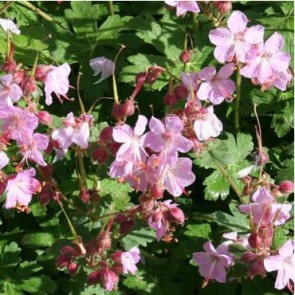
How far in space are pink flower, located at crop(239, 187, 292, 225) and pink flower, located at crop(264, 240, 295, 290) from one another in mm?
76

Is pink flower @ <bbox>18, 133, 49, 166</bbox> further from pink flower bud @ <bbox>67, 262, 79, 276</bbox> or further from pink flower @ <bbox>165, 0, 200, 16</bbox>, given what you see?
pink flower @ <bbox>165, 0, 200, 16</bbox>

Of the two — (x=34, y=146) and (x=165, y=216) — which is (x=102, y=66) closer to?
(x=34, y=146)

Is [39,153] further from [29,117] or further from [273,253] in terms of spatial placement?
[273,253]

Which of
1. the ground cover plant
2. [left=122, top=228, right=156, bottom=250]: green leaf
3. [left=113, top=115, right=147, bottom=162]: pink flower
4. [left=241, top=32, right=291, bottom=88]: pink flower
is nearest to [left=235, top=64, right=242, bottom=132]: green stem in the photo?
the ground cover plant

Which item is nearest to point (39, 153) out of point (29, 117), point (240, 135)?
point (29, 117)

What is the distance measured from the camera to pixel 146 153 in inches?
76.1

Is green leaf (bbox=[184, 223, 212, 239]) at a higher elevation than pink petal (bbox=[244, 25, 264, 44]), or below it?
below

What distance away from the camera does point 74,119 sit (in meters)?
2.01

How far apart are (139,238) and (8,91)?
2.16ft

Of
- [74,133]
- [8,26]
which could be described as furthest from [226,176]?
[8,26]

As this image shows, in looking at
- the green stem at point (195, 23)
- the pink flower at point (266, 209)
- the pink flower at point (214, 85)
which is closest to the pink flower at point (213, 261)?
the pink flower at point (266, 209)

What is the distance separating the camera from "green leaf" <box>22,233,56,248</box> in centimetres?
237

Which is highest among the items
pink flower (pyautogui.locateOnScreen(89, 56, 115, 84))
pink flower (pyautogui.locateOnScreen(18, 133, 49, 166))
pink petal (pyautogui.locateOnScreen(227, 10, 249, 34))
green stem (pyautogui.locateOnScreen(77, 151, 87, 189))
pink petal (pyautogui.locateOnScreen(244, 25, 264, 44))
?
pink petal (pyautogui.locateOnScreen(227, 10, 249, 34))

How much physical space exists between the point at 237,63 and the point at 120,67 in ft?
1.94
